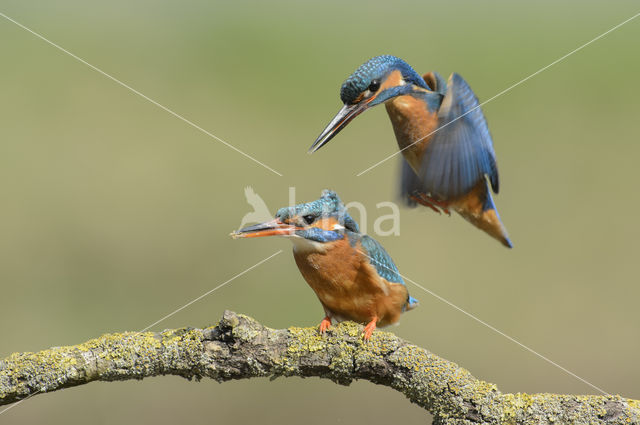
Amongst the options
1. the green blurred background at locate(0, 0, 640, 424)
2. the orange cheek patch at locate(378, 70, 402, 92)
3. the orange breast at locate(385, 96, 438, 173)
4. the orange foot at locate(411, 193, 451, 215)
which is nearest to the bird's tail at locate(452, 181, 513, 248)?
the orange foot at locate(411, 193, 451, 215)

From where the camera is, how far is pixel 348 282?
3.40 metres

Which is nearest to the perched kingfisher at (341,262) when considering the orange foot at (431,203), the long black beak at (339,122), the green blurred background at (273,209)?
the orange foot at (431,203)

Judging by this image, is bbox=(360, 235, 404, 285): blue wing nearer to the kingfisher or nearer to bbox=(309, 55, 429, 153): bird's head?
the kingfisher

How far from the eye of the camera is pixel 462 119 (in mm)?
3086

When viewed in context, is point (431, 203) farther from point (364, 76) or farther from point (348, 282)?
point (364, 76)

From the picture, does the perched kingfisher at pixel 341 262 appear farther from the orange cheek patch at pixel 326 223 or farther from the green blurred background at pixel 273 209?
the green blurred background at pixel 273 209

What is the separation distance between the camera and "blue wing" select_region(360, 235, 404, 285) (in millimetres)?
3416

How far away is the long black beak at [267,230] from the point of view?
301 centimetres

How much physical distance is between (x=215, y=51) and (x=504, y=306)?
5268mm

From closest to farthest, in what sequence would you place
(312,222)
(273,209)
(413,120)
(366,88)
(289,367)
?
1. (289,367)
2. (366,88)
3. (413,120)
4. (312,222)
5. (273,209)

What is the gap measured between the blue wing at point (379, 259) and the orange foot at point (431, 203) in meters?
0.31

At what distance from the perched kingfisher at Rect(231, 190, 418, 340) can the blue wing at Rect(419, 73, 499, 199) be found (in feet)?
1.59

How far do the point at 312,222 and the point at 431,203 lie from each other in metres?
0.60

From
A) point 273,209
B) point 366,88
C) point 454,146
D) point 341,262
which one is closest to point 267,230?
point 341,262
